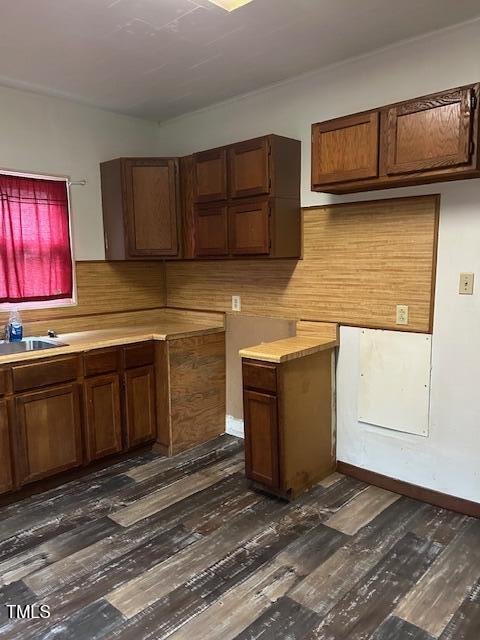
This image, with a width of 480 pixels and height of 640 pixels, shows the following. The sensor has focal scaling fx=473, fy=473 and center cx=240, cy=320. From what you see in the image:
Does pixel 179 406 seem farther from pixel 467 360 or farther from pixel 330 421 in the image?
pixel 467 360

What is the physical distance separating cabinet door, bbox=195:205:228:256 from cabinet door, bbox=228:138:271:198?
0.58 feet

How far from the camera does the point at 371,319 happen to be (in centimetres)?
284

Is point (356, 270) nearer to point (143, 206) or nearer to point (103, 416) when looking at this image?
point (143, 206)

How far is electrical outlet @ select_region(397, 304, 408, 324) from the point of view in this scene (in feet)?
8.81

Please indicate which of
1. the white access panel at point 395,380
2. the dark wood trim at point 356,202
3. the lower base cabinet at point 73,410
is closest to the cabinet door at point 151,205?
the lower base cabinet at point 73,410

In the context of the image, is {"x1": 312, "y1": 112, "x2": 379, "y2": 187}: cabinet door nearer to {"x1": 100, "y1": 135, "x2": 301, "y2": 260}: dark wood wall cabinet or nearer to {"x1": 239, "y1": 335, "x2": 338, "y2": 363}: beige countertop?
{"x1": 100, "y1": 135, "x2": 301, "y2": 260}: dark wood wall cabinet

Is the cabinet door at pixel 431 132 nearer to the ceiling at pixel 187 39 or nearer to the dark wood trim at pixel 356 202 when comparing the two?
the dark wood trim at pixel 356 202

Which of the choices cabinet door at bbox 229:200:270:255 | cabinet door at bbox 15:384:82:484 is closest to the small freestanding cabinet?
cabinet door at bbox 229:200:270:255

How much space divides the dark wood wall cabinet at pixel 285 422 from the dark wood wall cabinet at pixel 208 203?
0.76 metres

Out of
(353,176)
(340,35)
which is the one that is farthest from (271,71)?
(353,176)

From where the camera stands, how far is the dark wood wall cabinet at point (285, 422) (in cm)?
265

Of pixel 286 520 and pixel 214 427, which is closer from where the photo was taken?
pixel 286 520

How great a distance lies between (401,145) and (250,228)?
1032 millimetres

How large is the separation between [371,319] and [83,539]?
77.8 inches
